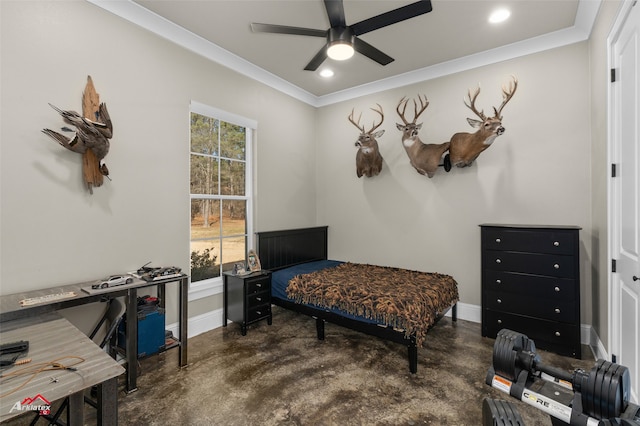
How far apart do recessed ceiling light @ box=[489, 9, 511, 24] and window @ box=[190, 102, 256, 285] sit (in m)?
2.87

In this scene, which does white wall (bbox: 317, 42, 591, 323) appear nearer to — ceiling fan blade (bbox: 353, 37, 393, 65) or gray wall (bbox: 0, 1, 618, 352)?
gray wall (bbox: 0, 1, 618, 352)

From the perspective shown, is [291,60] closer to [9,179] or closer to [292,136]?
[292,136]

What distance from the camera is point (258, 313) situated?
3506 millimetres

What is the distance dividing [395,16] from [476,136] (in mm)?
1789

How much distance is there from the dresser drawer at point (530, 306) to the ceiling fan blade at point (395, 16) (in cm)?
276

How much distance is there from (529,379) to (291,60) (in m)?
3.83

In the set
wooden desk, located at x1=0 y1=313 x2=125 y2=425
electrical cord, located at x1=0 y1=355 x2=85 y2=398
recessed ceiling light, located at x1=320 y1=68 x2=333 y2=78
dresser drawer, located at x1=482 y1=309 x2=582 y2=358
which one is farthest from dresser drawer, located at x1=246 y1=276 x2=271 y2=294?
recessed ceiling light, located at x1=320 y1=68 x2=333 y2=78

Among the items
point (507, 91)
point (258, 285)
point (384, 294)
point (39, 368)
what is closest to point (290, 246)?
point (258, 285)

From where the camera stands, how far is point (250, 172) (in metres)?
4.05

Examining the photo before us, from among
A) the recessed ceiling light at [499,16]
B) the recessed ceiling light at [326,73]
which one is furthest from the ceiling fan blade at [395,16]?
the recessed ceiling light at [326,73]

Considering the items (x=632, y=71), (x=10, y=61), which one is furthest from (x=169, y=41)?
(x=632, y=71)

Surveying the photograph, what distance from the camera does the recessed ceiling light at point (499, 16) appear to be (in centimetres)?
283

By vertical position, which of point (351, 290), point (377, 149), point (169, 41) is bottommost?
point (351, 290)
